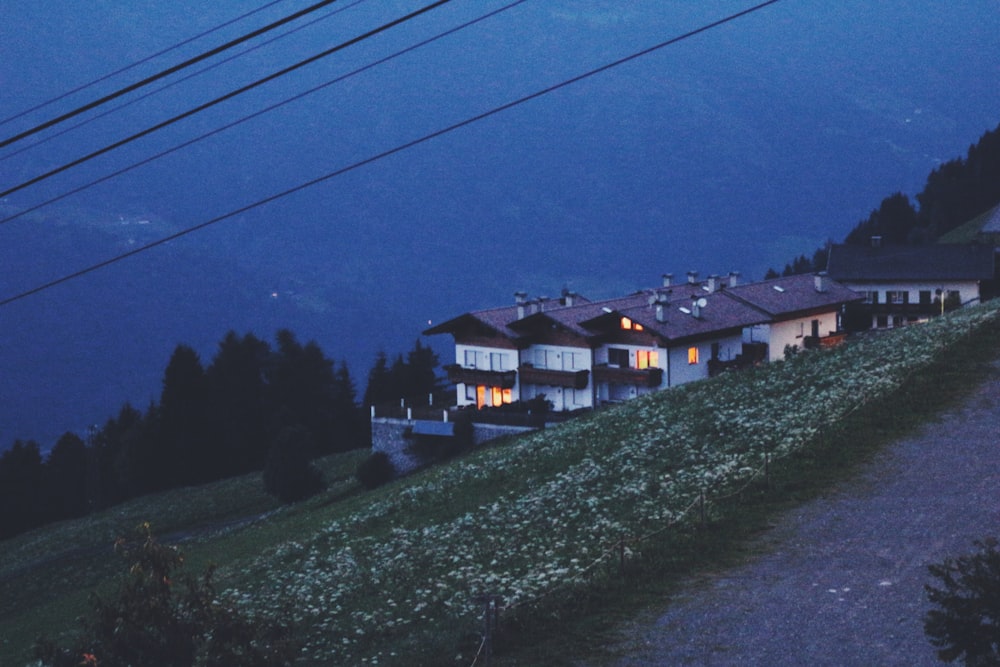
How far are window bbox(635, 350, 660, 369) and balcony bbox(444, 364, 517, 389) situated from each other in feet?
29.1

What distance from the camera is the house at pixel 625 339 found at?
236 feet

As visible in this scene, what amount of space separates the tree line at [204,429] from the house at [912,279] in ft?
143

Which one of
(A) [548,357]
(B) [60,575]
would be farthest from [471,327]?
(B) [60,575]

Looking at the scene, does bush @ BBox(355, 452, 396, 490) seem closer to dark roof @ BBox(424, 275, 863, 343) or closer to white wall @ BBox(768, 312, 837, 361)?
dark roof @ BBox(424, 275, 863, 343)

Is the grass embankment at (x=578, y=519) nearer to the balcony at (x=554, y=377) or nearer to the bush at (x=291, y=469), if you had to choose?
the bush at (x=291, y=469)

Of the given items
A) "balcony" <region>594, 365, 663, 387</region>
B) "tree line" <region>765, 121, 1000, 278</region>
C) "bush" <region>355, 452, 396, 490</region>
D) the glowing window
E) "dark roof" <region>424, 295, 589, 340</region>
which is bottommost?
"bush" <region>355, 452, 396, 490</region>

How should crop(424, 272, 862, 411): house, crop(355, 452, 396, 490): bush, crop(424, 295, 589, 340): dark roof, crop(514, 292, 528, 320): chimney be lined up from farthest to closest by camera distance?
crop(514, 292, 528, 320): chimney, crop(424, 295, 589, 340): dark roof, crop(424, 272, 862, 411): house, crop(355, 452, 396, 490): bush

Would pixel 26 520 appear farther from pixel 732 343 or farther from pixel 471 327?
pixel 732 343

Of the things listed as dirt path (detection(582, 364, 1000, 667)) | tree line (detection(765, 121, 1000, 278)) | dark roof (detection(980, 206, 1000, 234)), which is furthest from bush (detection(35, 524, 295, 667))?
tree line (detection(765, 121, 1000, 278))

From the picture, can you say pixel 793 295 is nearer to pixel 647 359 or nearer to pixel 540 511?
pixel 647 359

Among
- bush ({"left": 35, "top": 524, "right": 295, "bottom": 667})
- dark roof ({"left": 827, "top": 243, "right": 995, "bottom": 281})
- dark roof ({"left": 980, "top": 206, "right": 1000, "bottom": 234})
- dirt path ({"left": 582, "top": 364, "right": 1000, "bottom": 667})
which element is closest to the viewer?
bush ({"left": 35, "top": 524, "right": 295, "bottom": 667})

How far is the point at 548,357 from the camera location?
76.1 meters

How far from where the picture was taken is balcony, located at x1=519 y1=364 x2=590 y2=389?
72812 millimetres

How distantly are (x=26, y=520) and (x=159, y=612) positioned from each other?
100389 millimetres
